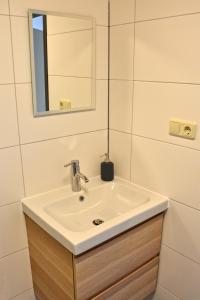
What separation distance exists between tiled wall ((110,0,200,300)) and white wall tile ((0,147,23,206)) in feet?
1.90

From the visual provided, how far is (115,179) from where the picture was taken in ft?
5.42

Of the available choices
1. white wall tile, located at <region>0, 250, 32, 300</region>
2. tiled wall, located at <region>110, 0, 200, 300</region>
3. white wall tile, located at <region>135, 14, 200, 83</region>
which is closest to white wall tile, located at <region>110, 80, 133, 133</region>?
tiled wall, located at <region>110, 0, 200, 300</region>

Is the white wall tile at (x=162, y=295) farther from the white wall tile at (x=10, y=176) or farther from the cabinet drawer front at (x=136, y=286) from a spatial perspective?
the white wall tile at (x=10, y=176)

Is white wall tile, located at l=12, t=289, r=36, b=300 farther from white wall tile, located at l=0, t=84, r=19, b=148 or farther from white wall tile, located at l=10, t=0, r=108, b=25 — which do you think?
white wall tile, located at l=10, t=0, r=108, b=25

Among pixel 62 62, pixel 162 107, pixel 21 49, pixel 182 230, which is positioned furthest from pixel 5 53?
pixel 182 230

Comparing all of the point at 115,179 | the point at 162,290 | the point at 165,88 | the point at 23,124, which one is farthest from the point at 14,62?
the point at 162,290

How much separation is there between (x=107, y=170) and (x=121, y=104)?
14.8 inches

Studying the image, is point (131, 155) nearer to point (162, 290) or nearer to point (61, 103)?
point (61, 103)

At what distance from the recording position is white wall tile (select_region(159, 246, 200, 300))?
1378mm

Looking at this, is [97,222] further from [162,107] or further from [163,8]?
[163,8]

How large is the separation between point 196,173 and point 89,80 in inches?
28.5

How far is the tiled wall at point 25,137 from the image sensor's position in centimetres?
121

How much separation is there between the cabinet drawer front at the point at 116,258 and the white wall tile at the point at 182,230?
0.16 ft

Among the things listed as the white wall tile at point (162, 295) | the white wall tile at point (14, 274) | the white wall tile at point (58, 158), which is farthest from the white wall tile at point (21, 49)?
the white wall tile at point (162, 295)
